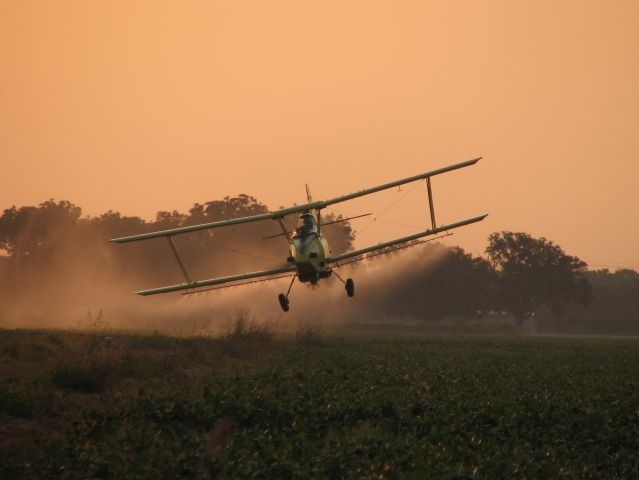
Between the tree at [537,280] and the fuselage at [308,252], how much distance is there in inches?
4475

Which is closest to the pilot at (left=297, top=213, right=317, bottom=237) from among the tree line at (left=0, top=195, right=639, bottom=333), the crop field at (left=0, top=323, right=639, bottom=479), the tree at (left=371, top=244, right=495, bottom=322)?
the crop field at (left=0, top=323, right=639, bottom=479)

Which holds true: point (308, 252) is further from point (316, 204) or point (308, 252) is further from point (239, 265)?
point (239, 265)

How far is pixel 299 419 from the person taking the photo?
67.3 feet

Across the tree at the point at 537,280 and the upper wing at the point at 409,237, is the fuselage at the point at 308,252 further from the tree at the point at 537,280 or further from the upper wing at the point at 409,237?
the tree at the point at 537,280

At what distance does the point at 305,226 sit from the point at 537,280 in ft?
382

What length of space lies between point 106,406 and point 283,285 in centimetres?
8511

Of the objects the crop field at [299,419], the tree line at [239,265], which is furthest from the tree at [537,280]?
the crop field at [299,419]

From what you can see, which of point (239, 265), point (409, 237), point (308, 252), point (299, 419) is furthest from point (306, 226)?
point (239, 265)

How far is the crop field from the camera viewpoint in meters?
16.2

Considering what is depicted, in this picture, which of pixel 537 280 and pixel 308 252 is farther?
pixel 537 280

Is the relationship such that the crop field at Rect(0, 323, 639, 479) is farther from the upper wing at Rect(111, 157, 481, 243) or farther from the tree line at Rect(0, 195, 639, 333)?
the tree line at Rect(0, 195, 639, 333)

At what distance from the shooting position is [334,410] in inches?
838

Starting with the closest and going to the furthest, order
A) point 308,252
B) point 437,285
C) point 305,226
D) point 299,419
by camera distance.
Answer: point 299,419, point 308,252, point 305,226, point 437,285

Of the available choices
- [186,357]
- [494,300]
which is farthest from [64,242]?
[186,357]
